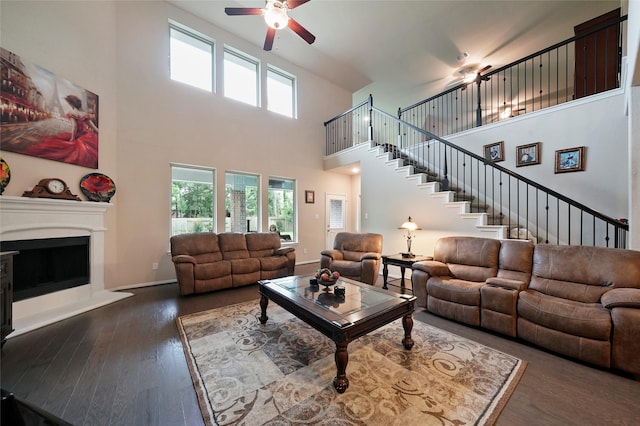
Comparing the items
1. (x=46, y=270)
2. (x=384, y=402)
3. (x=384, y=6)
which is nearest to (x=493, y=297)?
(x=384, y=402)

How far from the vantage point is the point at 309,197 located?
6.58 meters

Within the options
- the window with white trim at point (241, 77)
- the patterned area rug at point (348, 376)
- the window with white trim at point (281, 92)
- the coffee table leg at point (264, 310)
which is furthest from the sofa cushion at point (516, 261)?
the window with white trim at point (241, 77)

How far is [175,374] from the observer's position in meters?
1.93

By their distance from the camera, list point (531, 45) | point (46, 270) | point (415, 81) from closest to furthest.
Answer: point (46, 270), point (531, 45), point (415, 81)

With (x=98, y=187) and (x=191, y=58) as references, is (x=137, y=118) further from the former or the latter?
(x=191, y=58)

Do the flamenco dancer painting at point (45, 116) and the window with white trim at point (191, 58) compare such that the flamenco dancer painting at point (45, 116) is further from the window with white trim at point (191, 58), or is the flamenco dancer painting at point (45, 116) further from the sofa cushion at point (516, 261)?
the sofa cushion at point (516, 261)

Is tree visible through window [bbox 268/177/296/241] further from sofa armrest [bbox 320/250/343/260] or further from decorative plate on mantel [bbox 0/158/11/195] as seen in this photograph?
decorative plate on mantel [bbox 0/158/11/195]

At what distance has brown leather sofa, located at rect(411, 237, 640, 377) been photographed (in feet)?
6.30

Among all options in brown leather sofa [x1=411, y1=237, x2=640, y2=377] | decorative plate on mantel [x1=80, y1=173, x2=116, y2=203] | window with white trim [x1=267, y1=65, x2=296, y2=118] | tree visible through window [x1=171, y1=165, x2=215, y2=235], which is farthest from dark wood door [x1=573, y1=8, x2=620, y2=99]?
decorative plate on mantel [x1=80, y1=173, x2=116, y2=203]

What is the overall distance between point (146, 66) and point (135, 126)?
115 cm

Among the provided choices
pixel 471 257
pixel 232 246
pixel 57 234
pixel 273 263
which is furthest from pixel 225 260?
pixel 471 257

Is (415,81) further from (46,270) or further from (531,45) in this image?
(46,270)

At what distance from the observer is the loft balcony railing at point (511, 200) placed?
3334 millimetres

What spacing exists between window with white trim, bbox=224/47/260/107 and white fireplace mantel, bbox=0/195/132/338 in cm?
347
